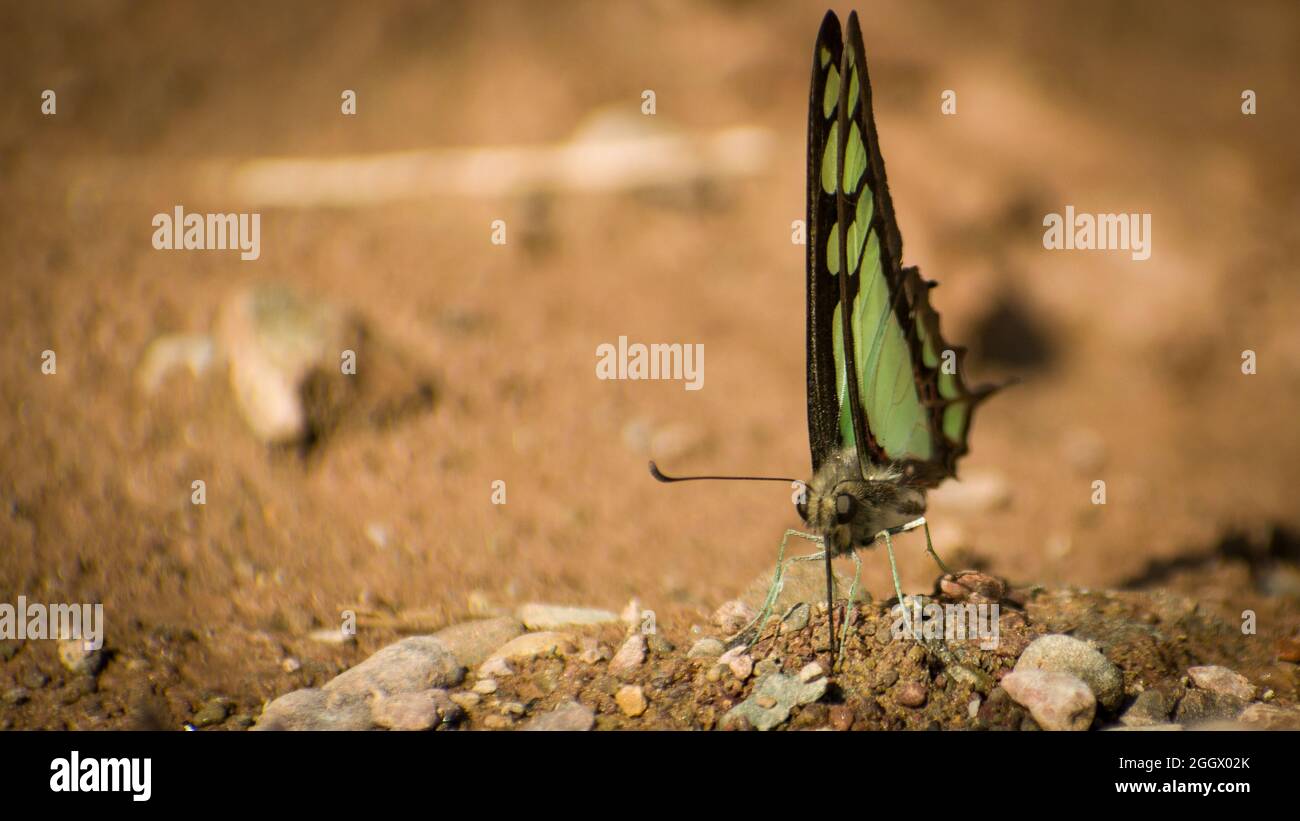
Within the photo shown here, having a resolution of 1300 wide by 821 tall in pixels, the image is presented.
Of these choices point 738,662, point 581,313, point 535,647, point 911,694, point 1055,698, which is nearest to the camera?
point 1055,698

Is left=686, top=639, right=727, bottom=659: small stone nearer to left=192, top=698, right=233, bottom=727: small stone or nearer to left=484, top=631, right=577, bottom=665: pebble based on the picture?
left=484, top=631, right=577, bottom=665: pebble

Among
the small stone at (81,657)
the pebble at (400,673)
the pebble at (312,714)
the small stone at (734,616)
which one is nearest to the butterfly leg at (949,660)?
the small stone at (734,616)

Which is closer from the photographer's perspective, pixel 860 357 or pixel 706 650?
pixel 706 650

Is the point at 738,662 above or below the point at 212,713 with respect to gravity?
above

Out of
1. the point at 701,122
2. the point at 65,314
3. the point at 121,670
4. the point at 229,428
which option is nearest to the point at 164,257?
the point at 65,314

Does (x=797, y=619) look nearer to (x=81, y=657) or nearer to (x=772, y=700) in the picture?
Result: (x=772, y=700)

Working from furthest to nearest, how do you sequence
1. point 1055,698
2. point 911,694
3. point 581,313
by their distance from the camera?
1. point 581,313
2. point 911,694
3. point 1055,698

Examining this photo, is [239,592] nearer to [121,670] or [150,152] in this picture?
[121,670]

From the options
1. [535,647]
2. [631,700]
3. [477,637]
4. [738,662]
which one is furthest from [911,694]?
[477,637]
